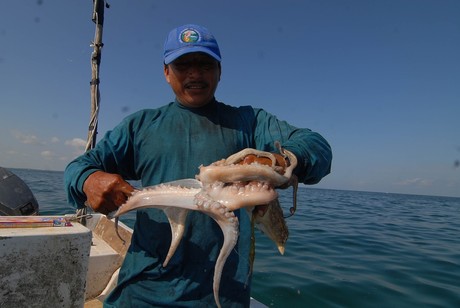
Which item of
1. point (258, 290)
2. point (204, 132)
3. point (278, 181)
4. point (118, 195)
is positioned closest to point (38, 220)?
point (118, 195)

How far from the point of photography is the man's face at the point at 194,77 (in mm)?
2740

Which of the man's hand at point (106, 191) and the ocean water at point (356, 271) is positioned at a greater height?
the man's hand at point (106, 191)

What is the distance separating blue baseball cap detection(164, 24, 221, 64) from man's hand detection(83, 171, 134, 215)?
1.17 meters

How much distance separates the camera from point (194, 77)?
2.75m

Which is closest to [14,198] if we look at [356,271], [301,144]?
[301,144]

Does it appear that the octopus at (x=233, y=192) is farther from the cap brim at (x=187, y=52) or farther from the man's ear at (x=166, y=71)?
the man's ear at (x=166, y=71)

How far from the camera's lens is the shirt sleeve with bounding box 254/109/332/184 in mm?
1971

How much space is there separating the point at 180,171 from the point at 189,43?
3.58ft

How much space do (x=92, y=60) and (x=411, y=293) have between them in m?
7.84

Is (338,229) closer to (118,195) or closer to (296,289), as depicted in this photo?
(296,289)

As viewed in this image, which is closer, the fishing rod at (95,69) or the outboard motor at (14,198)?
the fishing rod at (95,69)

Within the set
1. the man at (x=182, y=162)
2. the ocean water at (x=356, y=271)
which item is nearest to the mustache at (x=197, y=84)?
the man at (x=182, y=162)

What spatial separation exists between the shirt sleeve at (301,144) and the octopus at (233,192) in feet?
0.44

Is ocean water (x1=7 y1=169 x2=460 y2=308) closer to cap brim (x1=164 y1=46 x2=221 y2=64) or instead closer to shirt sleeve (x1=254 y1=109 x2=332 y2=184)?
shirt sleeve (x1=254 y1=109 x2=332 y2=184)
